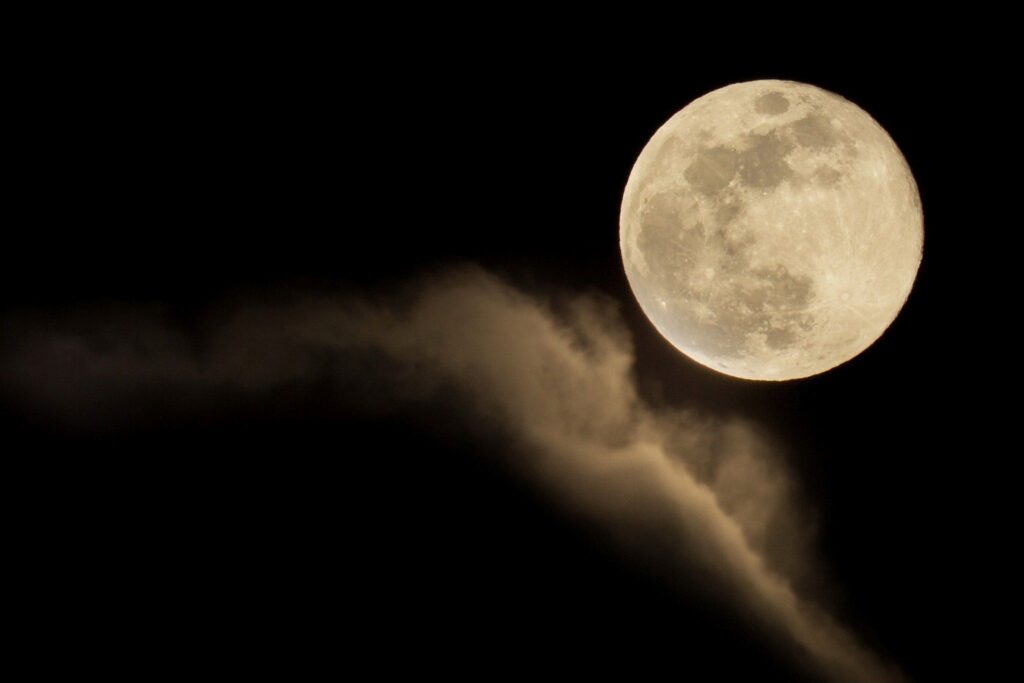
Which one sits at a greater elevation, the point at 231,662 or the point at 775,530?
the point at 775,530

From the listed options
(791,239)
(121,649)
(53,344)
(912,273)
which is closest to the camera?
(791,239)

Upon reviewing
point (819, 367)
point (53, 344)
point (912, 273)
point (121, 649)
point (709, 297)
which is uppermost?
point (912, 273)

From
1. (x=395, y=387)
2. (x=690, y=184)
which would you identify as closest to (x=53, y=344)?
(x=395, y=387)

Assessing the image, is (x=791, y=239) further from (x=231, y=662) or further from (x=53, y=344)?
(x=231, y=662)

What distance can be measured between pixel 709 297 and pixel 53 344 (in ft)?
21.4

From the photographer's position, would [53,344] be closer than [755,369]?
No

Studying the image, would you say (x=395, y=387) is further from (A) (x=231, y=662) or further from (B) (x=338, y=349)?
(A) (x=231, y=662)

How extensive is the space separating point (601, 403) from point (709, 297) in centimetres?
261

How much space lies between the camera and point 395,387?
8195 millimetres

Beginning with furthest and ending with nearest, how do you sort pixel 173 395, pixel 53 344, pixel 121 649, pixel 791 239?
pixel 121 649 < pixel 173 395 < pixel 53 344 < pixel 791 239

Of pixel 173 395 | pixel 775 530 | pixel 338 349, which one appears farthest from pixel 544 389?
pixel 173 395

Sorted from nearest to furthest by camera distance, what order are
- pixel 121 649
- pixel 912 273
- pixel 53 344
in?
pixel 912 273 < pixel 53 344 < pixel 121 649

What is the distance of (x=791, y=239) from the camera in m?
4.82

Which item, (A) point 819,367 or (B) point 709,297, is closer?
(B) point 709,297
